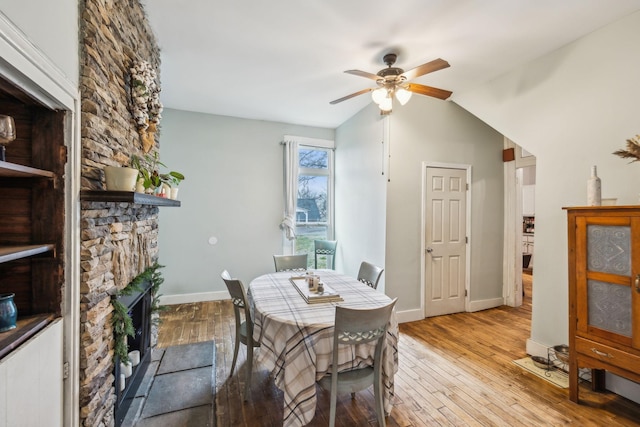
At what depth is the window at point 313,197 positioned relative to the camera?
16.1 ft

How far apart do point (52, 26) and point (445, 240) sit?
4061mm

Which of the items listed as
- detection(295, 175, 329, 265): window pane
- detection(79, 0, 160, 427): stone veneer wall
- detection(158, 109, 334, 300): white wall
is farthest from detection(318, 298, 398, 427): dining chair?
detection(295, 175, 329, 265): window pane

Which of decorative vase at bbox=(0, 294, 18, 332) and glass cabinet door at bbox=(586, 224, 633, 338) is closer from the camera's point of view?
decorative vase at bbox=(0, 294, 18, 332)

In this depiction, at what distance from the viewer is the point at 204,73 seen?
10.0ft

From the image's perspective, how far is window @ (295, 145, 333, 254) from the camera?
16.1ft

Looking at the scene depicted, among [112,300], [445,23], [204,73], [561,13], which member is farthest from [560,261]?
[204,73]

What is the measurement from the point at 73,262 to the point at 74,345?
1.33ft

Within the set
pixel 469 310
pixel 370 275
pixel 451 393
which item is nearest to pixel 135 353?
pixel 370 275

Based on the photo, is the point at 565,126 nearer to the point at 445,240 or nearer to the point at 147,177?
the point at 445,240

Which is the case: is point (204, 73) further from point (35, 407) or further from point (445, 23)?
point (35, 407)

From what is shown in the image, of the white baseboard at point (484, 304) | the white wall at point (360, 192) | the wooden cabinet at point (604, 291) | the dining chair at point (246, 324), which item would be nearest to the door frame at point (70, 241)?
the dining chair at point (246, 324)

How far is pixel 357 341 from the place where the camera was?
62.2 inches

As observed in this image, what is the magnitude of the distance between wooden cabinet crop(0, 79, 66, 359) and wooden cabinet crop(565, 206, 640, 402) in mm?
3282

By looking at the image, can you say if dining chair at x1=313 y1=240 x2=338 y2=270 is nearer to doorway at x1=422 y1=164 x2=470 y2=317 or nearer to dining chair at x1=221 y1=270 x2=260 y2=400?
doorway at x1=422 y1=164 x2=470 y2=317
